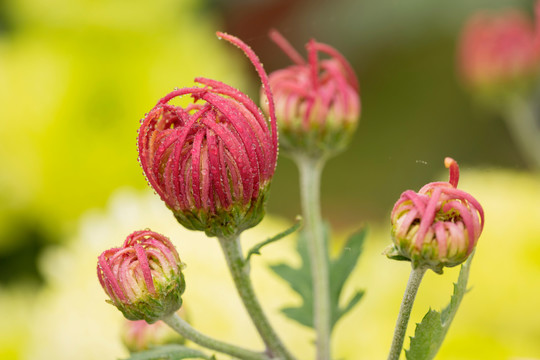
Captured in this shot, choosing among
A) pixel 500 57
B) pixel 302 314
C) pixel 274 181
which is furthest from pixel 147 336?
pixel 500 57

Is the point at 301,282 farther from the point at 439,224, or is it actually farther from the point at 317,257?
the point at 439,224

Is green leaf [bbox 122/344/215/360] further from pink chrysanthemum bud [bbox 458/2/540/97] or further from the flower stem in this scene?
pink chrysanthemum bud [bbox 458/2/540/97]

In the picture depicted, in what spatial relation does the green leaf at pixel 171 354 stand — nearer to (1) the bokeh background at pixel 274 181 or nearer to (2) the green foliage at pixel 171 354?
(2) the green foliage at pixel 171 354

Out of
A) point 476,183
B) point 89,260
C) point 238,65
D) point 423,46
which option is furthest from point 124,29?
point 423,46

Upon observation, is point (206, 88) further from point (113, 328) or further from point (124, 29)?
point (124, 29)

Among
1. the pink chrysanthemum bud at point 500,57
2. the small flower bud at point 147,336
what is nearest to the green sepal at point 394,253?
the small flower bud at point 147,336

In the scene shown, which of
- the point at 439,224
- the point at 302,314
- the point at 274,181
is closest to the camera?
the point at 439,224
